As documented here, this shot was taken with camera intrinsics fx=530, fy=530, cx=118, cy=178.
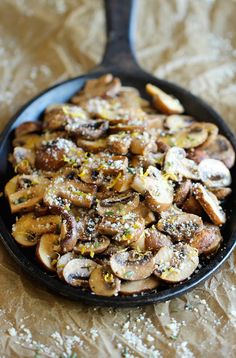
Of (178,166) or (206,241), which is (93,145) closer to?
(178,166)

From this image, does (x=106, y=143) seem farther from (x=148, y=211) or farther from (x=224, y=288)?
(x=224, y=288)

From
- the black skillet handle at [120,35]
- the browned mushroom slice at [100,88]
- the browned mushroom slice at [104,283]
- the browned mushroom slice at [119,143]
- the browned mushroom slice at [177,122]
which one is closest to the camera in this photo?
the browned mushroom slice at [104,283]

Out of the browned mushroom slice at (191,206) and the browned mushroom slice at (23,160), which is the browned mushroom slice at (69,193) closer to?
the browned mushroom slice at (23,160)

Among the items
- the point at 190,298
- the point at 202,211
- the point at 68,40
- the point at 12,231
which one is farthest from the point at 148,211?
the point at 68,40

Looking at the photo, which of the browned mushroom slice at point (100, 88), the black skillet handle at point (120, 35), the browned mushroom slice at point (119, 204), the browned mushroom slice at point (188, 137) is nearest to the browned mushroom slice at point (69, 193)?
the browned mushroom slice at point (119, 204)

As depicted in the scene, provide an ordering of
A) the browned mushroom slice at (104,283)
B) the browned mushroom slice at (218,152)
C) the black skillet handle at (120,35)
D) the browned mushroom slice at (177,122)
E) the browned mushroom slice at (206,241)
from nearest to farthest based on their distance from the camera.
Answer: the browned mushroom slice at (104,283) → the browned mushroom slice at (206,241) → the browned mushroom slice at (218,152) → the browned mushroom slice at (177,122) → the black skillet handle at (120,35)

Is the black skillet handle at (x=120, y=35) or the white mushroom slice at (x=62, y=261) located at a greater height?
the black skillet handle at (x=120, y=35)

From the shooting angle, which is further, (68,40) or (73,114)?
(68,40)
